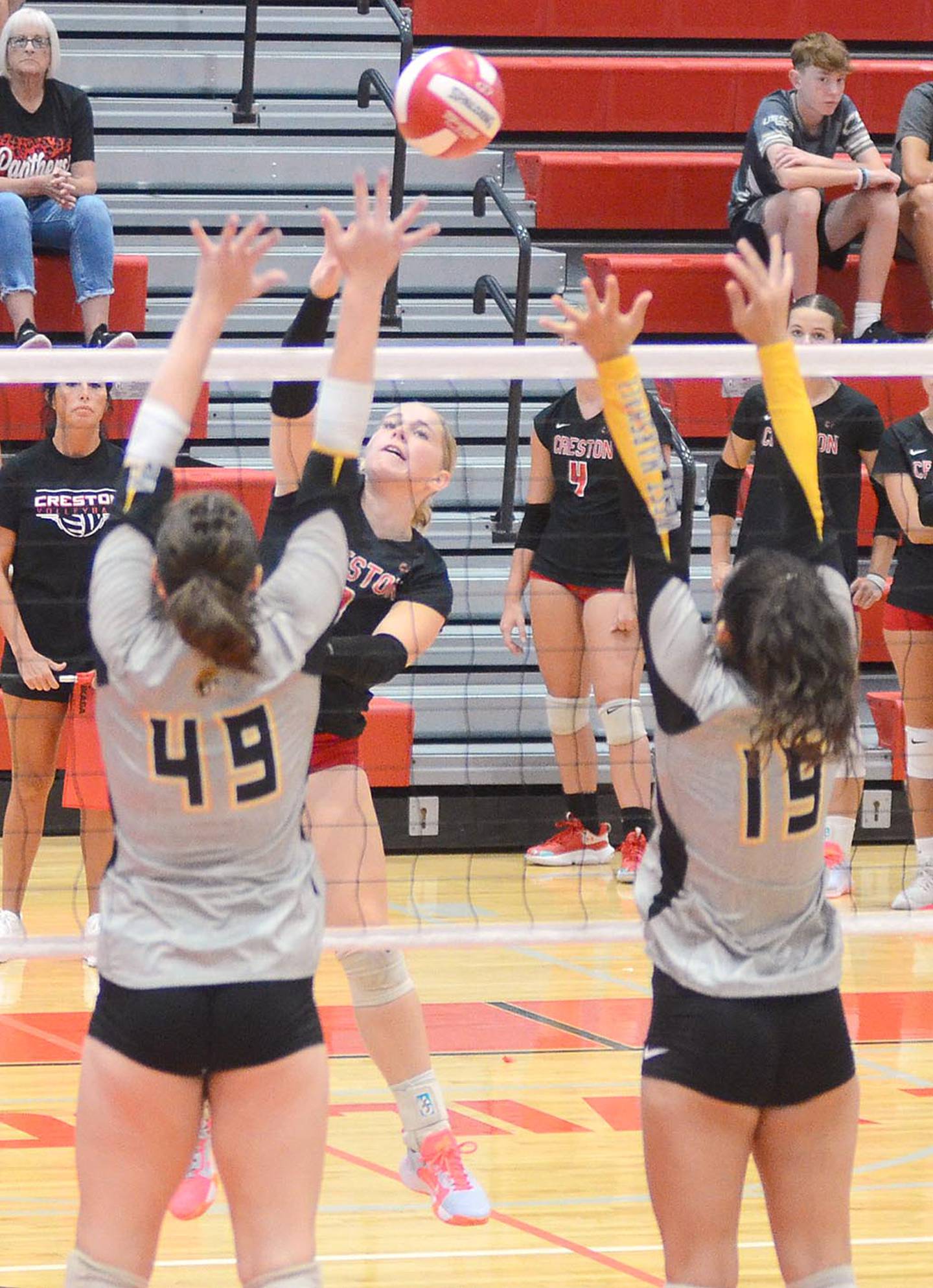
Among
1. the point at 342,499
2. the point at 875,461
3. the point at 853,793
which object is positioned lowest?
the point at 853,793

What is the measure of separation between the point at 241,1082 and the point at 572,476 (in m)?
5.03

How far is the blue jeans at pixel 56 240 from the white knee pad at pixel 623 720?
2834 millimetres

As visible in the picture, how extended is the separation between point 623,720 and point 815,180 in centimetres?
280

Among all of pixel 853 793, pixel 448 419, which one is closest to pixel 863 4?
pixel 448 419

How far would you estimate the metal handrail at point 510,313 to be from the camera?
8.34 m

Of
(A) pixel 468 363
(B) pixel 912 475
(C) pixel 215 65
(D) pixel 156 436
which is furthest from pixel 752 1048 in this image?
(C) pixel 215 65

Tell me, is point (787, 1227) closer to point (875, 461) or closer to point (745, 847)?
point (745, 847)

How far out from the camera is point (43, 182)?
7.98m

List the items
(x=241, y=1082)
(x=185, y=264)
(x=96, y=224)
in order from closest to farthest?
(x=241, y=1082), (x=96, y=224), (x=185, y=264)

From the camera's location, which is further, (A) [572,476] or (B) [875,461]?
(A) [572,476]

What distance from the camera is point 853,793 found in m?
7.06

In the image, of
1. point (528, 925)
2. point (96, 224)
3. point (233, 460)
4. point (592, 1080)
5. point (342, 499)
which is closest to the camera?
point (342, 499)

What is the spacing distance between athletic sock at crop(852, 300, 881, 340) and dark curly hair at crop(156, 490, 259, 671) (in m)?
6.27

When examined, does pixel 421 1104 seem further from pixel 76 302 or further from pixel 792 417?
pixel 76 302
